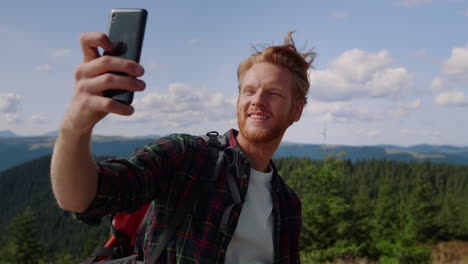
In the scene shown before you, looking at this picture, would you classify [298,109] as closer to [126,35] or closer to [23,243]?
[126,35]

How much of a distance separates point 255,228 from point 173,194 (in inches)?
24.6

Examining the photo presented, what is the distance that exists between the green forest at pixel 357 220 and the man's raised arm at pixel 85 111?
0.09 meters

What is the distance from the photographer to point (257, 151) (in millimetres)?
2486

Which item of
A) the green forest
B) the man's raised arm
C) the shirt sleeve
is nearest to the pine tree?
the green forest

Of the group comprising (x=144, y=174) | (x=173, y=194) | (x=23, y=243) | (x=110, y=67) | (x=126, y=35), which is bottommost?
(x=23, y=243)

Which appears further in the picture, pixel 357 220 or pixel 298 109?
pixel 357 220

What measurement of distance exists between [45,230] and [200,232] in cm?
12349

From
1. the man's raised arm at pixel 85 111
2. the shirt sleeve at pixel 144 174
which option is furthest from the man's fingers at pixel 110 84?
the shirt sleeve at pixel 144 174

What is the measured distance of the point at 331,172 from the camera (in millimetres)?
26797

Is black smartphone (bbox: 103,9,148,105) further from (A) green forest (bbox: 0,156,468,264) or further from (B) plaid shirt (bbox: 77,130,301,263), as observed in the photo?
(B) plaid shirt (bbox: 77,130,301,263)

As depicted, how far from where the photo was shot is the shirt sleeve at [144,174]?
1.49 m

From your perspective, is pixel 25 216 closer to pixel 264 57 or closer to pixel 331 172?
pixel 331 172

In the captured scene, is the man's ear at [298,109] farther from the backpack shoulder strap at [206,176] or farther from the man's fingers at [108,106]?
the man's fingers at [108,106]

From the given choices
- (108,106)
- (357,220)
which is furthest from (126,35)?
(357,220)
